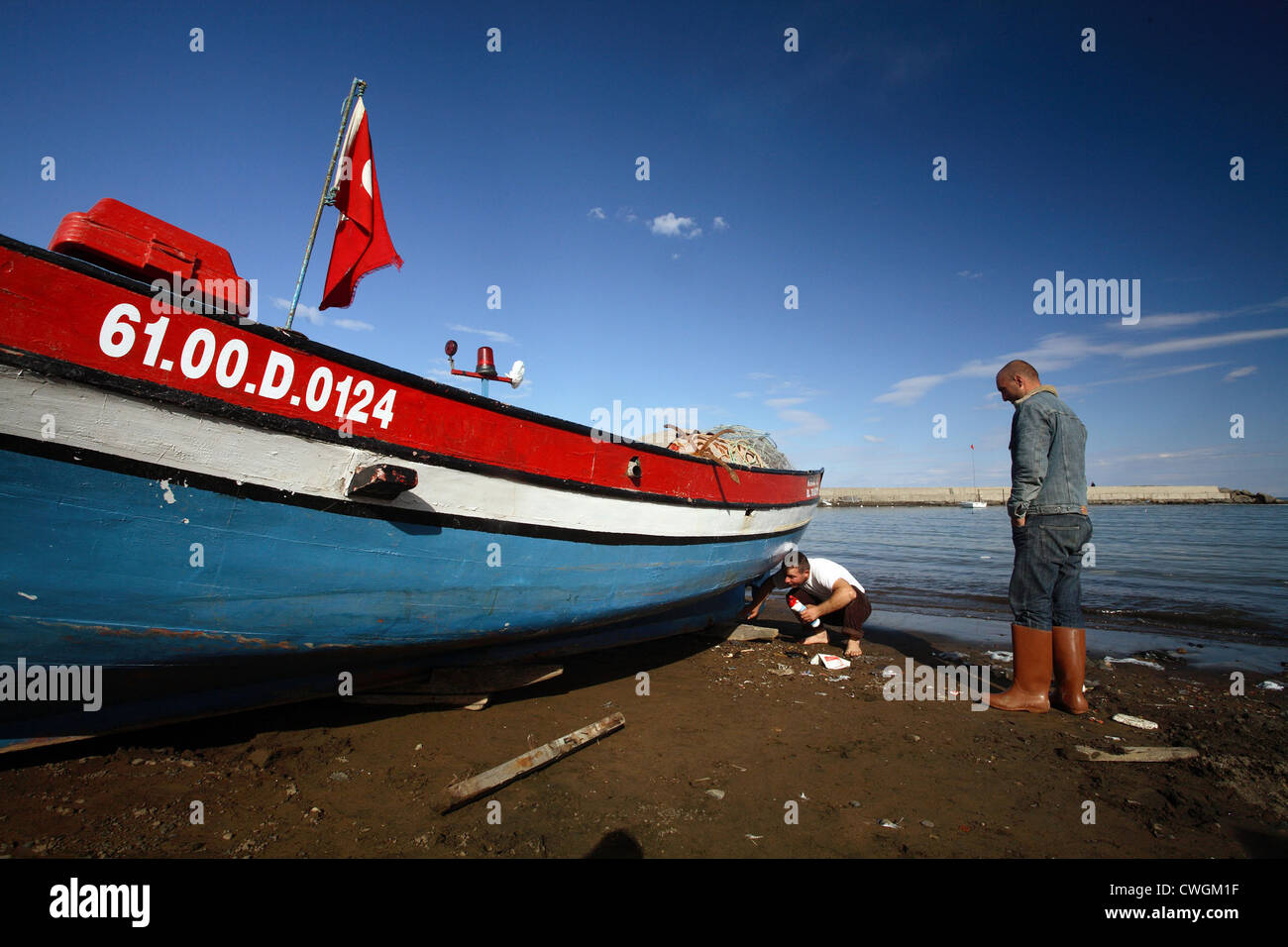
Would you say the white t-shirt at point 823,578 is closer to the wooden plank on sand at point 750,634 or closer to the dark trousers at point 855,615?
the dark trousers at point 855,615

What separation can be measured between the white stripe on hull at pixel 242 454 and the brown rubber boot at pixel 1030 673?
133 inches

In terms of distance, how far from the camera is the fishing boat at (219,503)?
2.16 m

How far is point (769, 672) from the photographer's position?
5.11 meters

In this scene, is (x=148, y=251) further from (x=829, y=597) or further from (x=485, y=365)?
(x=829, y=597)

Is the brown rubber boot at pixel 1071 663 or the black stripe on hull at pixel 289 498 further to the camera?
the brown rubber boot at pixel 1071 663

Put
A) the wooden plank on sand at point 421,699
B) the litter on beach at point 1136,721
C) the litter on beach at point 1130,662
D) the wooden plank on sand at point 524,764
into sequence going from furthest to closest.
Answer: the litter on beach at point 1130,662 → the litter on beach at point 1136,721 → the wooden plank on sand at point 421,699 → the wooden plank on sand at point 524,764

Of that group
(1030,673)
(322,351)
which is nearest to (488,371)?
(322,351)

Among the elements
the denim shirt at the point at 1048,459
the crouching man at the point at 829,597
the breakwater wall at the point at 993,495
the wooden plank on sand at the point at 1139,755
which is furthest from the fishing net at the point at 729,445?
the breakwater wall at the point at 993,495

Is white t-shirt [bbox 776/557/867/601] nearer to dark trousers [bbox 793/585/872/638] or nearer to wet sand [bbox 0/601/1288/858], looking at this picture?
dark trousers [bbox 793/585/872/638]

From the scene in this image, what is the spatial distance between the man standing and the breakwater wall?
61674mm

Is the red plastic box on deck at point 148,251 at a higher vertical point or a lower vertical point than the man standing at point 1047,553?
higher

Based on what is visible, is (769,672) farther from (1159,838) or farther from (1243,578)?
(1243,578)

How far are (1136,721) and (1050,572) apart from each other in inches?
47.4

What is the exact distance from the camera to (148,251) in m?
2.53
